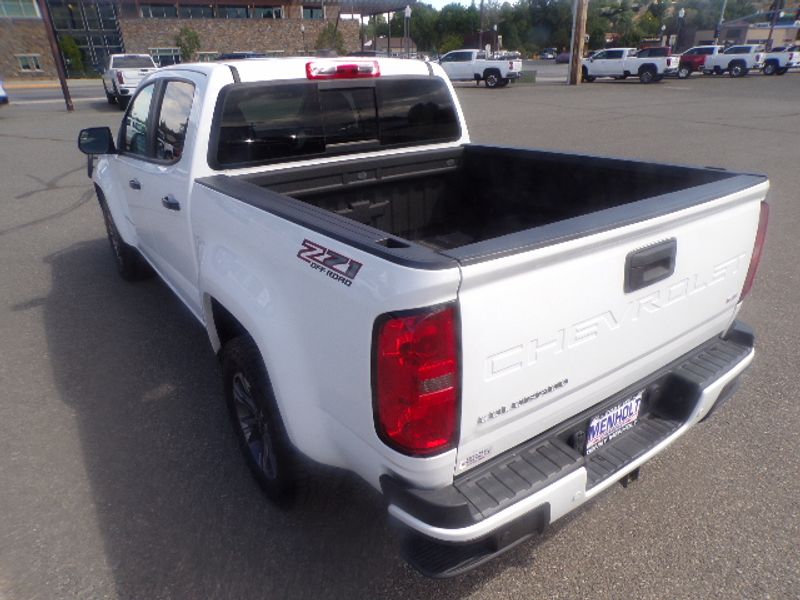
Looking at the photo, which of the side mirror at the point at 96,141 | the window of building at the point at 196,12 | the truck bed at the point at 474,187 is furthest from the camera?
the window of building at the point at 196,12

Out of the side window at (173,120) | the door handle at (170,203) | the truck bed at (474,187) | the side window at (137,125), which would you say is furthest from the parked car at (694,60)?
the door handle at (170,203)

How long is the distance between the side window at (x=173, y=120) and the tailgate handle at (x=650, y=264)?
2375mm

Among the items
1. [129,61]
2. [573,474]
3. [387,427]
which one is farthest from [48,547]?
[129,61]

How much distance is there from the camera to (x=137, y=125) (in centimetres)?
400

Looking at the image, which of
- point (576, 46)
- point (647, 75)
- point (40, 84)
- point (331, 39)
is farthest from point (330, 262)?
point (331, 39)

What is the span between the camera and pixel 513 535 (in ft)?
5.84

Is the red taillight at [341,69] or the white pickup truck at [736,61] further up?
the red taillight at [341,69]

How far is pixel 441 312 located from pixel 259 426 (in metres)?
1.46

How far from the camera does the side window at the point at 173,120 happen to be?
3.07 metres

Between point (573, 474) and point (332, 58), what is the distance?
2725 millimetres

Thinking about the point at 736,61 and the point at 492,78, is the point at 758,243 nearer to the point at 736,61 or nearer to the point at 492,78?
the point at 492,78

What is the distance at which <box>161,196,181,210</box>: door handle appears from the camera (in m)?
3.06

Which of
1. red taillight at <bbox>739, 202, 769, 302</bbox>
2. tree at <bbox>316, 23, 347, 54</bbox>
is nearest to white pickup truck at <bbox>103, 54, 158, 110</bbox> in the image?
red taillight at <bbox>739, 202, 769, 302</bbox>

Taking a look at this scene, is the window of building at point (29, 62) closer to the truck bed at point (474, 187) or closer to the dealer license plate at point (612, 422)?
the truck bed at point (474, 187)
